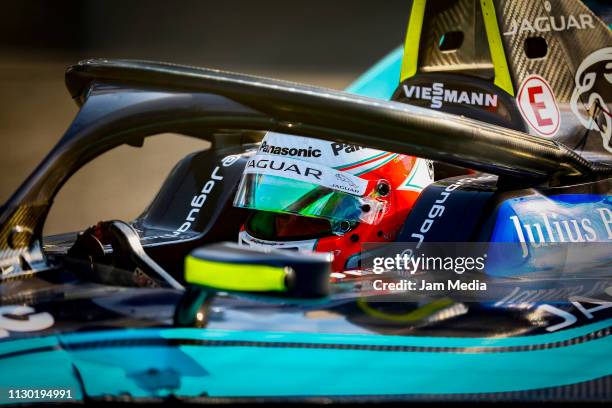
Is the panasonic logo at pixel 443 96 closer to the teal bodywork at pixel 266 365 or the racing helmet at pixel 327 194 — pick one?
the racing helmet at pixel 327 194

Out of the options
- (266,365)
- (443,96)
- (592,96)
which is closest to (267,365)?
(266,365)

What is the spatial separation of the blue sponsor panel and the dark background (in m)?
2.92

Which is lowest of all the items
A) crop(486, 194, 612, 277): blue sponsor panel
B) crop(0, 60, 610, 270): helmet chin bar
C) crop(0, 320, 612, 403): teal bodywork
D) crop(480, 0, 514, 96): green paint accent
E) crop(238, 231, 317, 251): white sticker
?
crop(0, 320, 612, 403): teal bodywork

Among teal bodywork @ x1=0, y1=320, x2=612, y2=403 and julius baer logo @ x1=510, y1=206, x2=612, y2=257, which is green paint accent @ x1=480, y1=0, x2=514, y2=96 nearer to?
julius baer logo @ x1=510, y1=206, x2=612, y2=257

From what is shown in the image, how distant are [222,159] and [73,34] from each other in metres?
2.29

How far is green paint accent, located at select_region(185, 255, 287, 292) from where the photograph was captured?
1140mm

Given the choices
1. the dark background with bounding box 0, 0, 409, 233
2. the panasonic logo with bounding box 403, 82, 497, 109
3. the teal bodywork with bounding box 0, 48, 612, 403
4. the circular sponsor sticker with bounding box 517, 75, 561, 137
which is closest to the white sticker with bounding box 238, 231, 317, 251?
the panasonic logo with bounding box 403, 82, 497, 109

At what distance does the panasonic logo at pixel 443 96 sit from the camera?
2.24 metres

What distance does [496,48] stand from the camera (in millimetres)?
2248

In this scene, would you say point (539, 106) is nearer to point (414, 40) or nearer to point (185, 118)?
point (414, 40)

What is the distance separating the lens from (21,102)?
455 centimetres

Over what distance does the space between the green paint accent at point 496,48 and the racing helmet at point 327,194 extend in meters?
0.33

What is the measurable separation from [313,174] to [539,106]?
25.5 inches

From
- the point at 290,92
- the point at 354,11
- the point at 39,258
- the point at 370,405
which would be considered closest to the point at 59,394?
the point at 39,258
